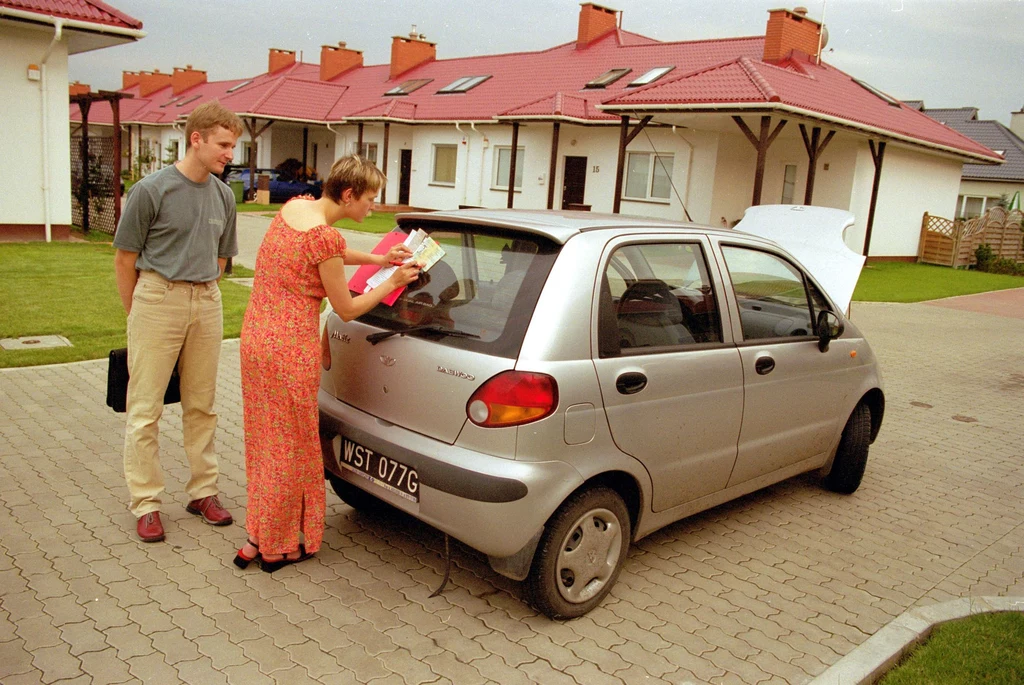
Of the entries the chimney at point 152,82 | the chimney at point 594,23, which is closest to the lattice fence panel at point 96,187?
the chimney at point 594,23

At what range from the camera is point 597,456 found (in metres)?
3.51

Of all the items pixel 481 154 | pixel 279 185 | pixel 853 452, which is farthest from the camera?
pixel 279 185

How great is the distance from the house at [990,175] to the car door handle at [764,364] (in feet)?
120

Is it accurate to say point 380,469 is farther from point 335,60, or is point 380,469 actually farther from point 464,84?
point 335,60

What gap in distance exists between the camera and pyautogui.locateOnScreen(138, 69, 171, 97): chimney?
5953 cm

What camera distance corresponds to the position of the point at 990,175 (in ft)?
124

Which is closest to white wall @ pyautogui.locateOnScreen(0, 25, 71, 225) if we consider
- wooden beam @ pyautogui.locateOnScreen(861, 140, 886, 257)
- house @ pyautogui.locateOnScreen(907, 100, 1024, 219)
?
wooden beam @ pyautogui.locateOnScreen(861, 140, 886, 257)

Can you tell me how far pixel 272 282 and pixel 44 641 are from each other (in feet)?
5.39

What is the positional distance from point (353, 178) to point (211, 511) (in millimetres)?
1990

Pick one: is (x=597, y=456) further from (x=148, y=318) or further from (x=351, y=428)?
(x=148, y=318)

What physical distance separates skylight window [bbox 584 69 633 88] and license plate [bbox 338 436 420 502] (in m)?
25.2

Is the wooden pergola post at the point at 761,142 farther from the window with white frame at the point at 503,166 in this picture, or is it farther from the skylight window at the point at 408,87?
the skylight window at the point at 408,87

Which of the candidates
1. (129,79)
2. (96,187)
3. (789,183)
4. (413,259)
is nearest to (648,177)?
(789,183)

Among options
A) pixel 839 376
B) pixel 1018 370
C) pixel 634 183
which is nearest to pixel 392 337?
pixel 839 376
